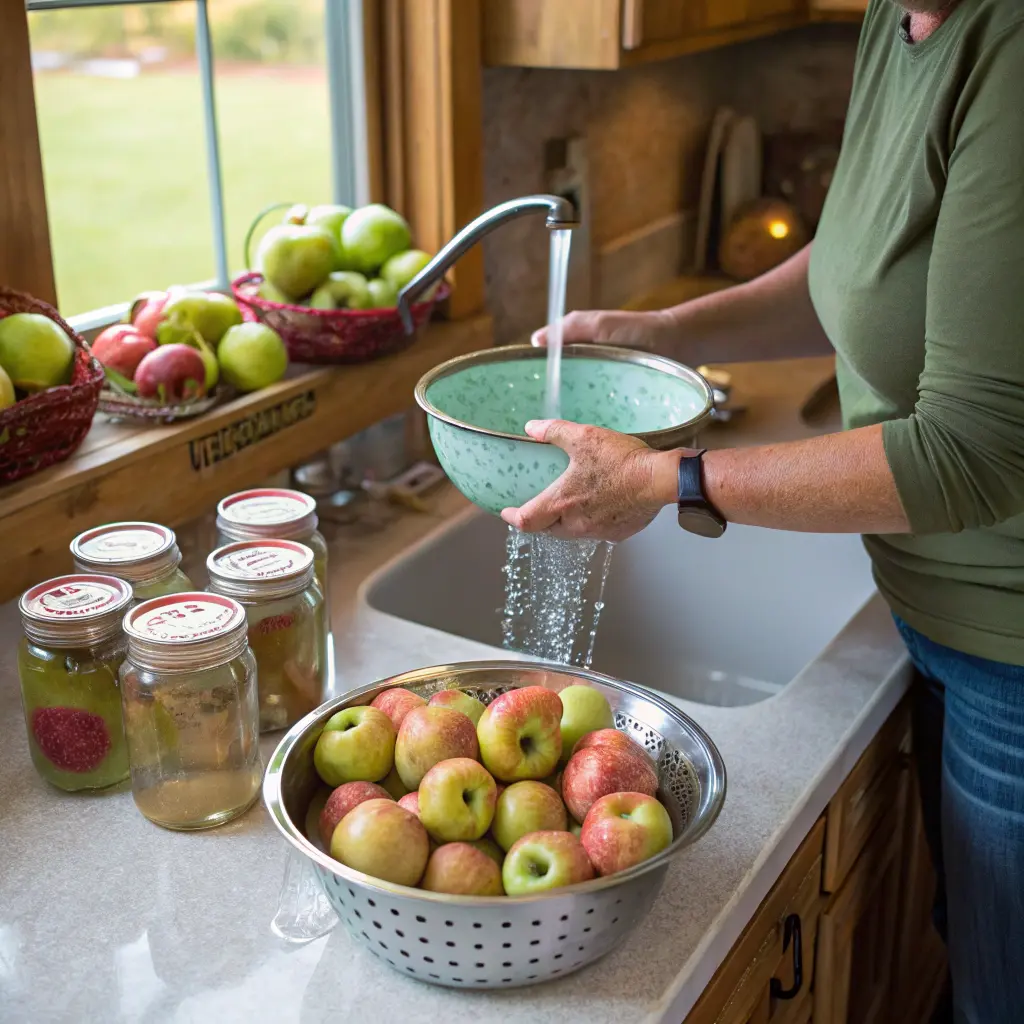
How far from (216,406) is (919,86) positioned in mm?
776

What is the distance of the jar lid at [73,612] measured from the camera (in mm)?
970

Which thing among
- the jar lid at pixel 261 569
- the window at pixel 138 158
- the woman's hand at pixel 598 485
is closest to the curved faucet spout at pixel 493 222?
the woman's hand at pixel 598 485

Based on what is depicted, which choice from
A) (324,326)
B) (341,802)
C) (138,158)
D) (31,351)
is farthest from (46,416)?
(138,158)

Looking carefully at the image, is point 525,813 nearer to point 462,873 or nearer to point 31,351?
point 462,873

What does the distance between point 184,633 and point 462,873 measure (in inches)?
11.1

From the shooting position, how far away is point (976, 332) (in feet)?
2.92

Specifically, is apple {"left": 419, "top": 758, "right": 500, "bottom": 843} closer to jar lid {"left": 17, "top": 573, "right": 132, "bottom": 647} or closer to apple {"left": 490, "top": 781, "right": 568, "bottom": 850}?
apple {"left": 490, "top": 781, "right": 568, "bottom": 850}

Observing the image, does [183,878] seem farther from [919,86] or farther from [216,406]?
[919,86]

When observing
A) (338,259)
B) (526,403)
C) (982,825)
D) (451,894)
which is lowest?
(982,825)

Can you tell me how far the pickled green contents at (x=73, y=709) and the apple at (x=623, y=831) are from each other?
0.41 meters

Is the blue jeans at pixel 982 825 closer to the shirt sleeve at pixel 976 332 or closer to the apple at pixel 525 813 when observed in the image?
the shirt sleeve at pixel 976 332

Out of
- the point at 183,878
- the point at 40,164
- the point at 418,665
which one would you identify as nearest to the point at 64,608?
the point at 183,878

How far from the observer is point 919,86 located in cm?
101

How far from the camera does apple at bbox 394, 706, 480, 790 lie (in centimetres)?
90
